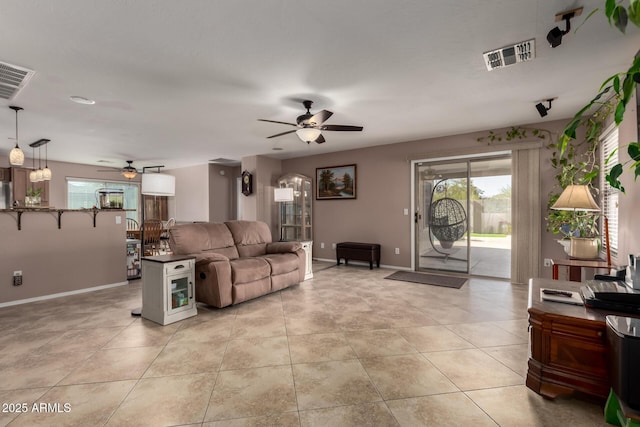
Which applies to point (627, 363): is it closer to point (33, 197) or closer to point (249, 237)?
point (249, 237)

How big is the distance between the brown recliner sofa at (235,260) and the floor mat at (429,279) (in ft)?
5.69

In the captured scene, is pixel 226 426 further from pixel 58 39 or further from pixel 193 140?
pixel 193 140

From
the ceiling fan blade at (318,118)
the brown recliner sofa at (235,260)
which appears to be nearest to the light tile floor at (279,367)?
the brown recliner sofa at (235,260)

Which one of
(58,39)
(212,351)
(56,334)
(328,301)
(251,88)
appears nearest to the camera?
(58,39)

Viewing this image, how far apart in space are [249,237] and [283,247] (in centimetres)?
54

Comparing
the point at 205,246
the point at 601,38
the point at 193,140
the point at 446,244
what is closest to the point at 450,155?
the point at 446,244

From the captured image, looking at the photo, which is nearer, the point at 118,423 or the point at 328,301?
the point at 118,423

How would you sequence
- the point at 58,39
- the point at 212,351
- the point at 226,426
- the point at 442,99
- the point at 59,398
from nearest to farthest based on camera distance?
1. the point at 226,426
2. the point at 59,398
3. the point at 58,39
4. the point at 212,351
5. the point at 442,99

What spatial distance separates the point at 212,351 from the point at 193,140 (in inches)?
168

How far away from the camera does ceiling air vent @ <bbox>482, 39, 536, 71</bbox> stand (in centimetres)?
238

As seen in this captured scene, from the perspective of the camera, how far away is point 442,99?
354 centimetres

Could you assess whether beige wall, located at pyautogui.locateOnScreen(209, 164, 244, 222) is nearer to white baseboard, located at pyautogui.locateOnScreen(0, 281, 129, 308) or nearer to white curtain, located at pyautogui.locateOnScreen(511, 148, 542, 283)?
white baseboard, located at pyautogui.locateOnScreen(0, 281, 129, 308)

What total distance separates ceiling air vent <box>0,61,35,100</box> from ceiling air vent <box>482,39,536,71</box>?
411cm

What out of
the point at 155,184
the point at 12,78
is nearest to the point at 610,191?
the point at 155,184
